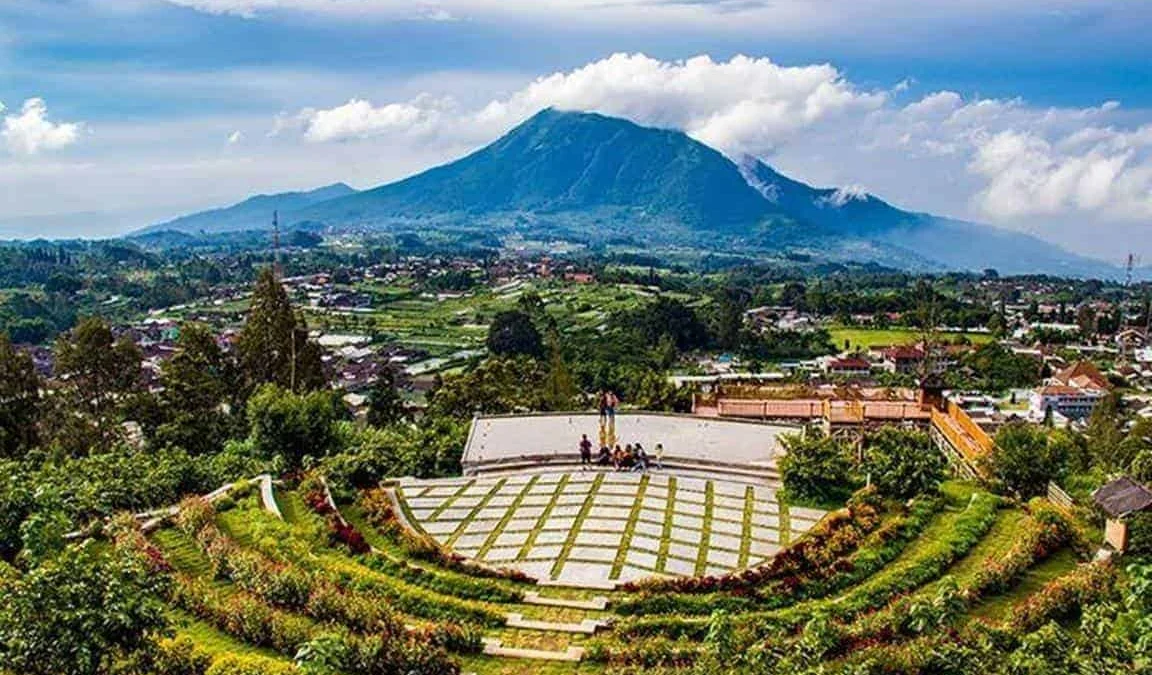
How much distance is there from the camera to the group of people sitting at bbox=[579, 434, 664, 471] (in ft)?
52.6

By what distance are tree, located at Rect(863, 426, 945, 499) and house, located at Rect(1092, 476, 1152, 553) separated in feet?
7.59

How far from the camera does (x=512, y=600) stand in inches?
418

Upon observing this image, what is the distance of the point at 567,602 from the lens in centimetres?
1052

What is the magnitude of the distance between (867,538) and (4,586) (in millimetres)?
9676

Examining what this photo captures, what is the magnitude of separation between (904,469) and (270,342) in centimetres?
1824

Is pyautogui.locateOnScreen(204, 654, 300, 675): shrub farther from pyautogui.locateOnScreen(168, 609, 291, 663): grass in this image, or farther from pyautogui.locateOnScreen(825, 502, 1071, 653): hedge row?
pyautogui.locateOnScreen(825, 502, 1071, 653): hedge row

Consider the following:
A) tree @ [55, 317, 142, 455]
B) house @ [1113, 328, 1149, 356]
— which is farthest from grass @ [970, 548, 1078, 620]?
house @ [1113, 328, 1149, 356]

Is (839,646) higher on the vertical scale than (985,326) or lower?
higher

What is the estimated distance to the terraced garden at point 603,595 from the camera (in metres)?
8.84

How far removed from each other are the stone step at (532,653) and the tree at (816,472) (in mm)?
6264

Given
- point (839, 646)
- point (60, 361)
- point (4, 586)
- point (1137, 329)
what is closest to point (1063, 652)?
point (839, 646)

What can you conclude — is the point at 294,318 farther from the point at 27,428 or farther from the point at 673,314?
the point at 673,314

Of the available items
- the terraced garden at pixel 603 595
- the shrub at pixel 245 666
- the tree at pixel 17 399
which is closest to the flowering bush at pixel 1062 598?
the terraced garden at pixel 603 595

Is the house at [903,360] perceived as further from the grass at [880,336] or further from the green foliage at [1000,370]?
the grass at [880,336]
